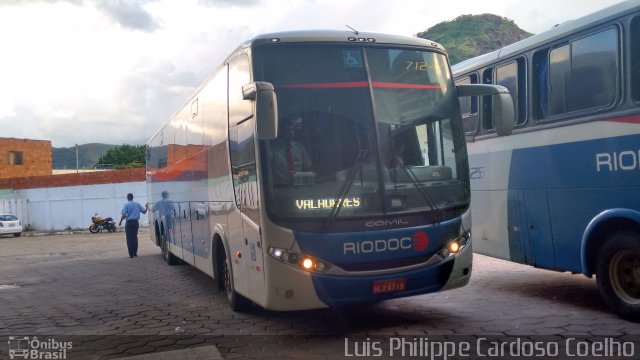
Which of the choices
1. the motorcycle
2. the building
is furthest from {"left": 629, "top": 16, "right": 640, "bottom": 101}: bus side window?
the building

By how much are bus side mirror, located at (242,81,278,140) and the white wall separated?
26949 mm

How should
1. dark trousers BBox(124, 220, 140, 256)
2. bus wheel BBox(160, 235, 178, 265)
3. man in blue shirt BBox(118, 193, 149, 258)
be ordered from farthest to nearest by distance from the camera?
dark trousers BBox(124, 220, 140, 256) → man in blue shirt BBox(118, 193, 149, 258) → bus wheel BBox(160, 235, 178, 265)

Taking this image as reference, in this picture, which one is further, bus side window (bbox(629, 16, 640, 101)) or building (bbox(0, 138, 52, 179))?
building (bbox(0, 138, 52, 179))

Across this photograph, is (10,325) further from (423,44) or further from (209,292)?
(423,44)

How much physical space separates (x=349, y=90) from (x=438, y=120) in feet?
3.81

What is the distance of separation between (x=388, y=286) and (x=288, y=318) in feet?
6.17

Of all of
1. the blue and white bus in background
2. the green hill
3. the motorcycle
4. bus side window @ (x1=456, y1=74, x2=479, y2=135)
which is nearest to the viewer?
the blue and white bus in background

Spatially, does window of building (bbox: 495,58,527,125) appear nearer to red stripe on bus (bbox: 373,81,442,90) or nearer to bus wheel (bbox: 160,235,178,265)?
red stripe on bus (bbox: 373,81,442,90)

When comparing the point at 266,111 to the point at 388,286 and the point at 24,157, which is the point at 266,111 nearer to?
the point at 388,286

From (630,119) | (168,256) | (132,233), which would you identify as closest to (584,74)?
(630,119)

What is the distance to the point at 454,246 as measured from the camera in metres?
6.34

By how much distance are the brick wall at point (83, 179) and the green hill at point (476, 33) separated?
4920cm

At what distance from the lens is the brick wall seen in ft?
106

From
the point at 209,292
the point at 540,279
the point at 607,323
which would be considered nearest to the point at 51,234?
the point at 209,292
